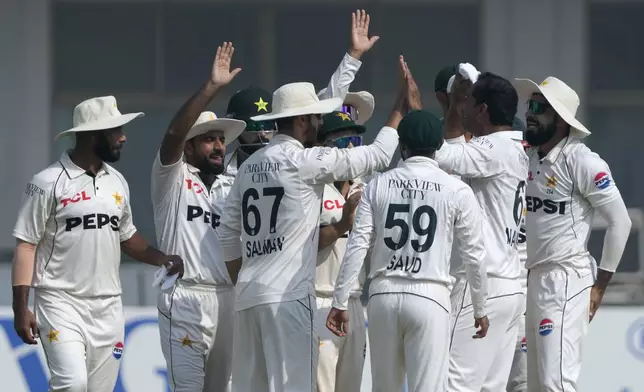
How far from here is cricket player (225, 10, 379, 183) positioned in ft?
28.3

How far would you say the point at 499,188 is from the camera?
8484 mm

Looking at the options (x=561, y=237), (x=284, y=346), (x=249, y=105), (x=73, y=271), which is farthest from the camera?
(x=249, y=105)

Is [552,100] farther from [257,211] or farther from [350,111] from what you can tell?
[257,211]

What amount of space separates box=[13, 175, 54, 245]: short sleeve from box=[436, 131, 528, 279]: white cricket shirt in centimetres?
213

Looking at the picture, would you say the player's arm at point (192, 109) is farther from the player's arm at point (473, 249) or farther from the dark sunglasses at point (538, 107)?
the dark sunglasses at point (538, 107)

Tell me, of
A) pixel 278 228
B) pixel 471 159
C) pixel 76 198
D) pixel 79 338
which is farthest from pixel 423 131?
pixel 79 338

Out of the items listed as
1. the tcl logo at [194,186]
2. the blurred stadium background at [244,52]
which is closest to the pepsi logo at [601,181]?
the tcl logo at [194,186]

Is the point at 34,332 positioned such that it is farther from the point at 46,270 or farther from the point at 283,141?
the point at 283,141

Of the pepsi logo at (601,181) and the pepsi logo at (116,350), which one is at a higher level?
the pepsi logo at (601,181)

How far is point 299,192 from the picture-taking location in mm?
8039

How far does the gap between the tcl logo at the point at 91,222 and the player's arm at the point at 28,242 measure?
122mm

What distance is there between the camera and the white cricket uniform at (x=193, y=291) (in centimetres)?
870

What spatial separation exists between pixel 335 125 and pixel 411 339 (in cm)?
156

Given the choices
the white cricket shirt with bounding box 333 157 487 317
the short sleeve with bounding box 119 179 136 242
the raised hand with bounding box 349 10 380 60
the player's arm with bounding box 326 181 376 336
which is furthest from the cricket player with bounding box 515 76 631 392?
the short sleeve with bounding box 119 179 136 242
